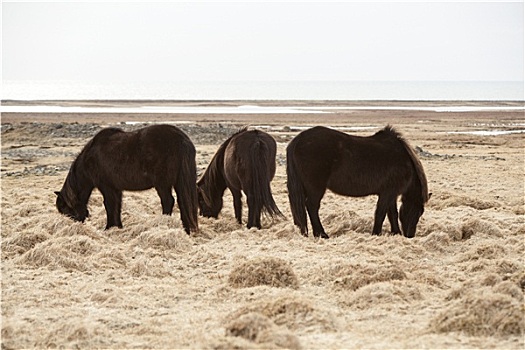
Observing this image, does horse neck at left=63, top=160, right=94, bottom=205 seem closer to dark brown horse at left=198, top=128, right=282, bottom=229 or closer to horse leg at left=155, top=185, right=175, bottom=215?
horse leg at left=155, top=185, right=175, bottom=215

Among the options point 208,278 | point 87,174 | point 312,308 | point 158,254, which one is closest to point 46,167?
point 87,174

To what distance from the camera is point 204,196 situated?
11.7 m

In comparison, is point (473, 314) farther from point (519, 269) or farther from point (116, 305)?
point (116, 305)

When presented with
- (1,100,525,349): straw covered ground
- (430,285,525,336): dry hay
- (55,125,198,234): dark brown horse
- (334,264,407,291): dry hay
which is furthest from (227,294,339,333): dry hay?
(55,125,198,234): dark brown horse

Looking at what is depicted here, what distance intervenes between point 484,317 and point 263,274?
2.54 m

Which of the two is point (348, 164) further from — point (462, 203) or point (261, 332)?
point (261, 332)

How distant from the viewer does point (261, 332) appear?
514cm

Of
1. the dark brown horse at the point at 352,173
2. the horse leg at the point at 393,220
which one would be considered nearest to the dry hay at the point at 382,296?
the dark brown horse at the point at 352,173

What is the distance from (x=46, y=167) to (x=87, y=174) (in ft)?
29.7

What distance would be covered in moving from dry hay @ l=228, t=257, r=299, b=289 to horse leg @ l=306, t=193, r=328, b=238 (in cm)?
263

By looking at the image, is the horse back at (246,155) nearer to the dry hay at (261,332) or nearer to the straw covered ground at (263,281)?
the straw covered ground at (263,281)

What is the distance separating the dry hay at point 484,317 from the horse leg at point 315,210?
4.26 meters

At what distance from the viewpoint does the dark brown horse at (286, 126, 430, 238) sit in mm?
9773

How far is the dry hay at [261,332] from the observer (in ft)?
16.5
